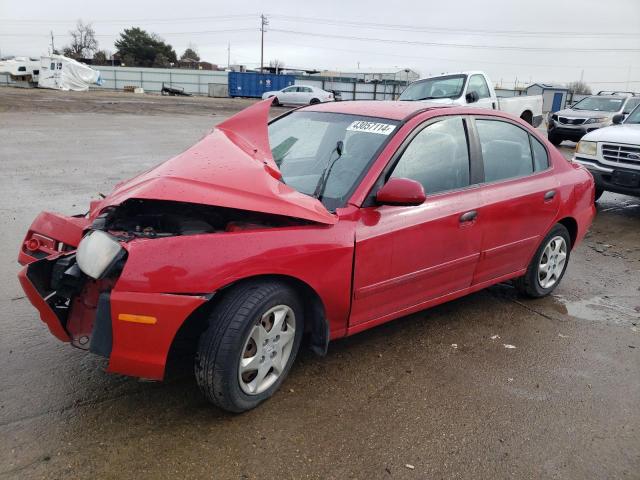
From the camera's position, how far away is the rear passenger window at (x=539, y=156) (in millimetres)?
4426

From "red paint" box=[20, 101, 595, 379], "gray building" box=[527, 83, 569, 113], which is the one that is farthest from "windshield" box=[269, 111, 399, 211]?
"gray building" box=[527, 83, 569, 113]

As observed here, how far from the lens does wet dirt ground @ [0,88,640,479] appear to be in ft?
8.22

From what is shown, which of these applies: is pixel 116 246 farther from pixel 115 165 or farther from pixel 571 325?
pixel 115 165

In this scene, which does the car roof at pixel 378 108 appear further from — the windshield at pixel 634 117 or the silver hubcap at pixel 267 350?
the windshield at pixel 634 117

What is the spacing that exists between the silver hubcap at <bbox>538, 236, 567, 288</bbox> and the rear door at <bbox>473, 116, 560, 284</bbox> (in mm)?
243

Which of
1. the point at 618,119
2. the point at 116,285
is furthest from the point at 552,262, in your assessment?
the point at 618,119

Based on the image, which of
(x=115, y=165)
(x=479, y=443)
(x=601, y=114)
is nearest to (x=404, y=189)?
(x=479, y=443)

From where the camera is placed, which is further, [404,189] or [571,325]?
[571,325]

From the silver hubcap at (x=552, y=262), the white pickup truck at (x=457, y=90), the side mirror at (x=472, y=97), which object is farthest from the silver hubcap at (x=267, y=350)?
the side mirror at (x=472, y=97)

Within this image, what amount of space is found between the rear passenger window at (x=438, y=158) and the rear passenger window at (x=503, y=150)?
24cm

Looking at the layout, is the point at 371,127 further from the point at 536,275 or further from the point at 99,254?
the point at 536,275

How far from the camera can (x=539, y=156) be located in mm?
4484

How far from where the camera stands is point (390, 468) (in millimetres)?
2508

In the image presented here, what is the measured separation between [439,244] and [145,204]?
1855 millimetres
